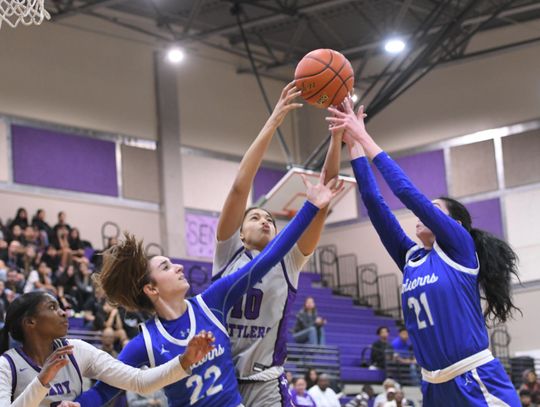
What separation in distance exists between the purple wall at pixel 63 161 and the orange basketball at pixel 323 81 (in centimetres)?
1561

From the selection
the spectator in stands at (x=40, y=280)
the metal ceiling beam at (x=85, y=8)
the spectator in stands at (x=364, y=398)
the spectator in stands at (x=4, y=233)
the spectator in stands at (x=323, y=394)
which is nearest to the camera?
the spectator in stands at (x=40, y=280)

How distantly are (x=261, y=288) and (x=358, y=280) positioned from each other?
20139 millimetres

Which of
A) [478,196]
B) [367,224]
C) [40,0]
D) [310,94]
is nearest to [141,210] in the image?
[367,224]

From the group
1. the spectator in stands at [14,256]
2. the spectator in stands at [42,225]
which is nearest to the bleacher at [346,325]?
the spectator in stands at [42,225]

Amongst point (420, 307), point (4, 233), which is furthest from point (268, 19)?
point (420, 307)

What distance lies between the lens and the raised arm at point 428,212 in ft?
17.6

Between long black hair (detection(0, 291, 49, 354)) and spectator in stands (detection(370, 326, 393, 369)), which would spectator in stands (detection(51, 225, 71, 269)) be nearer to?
spectator in stands (detection(370, 326, 393, 369))

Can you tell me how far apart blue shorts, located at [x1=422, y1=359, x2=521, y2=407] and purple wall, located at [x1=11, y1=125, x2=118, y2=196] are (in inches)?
652

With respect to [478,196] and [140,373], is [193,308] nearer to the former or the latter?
[140,373]

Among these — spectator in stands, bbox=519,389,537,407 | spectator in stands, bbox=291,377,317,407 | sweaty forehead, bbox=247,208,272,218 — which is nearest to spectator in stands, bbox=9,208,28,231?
spectator in stands, bbox=291,377,317,407

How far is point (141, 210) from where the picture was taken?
22938 millimetres

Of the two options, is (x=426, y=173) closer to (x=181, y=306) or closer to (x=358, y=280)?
(x=358, y=280)

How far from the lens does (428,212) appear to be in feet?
17.6

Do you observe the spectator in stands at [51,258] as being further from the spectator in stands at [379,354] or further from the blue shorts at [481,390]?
the blue shorts at [481,390]
